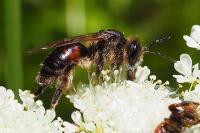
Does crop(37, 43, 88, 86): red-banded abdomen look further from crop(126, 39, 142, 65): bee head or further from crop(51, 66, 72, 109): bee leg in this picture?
crop(126, 39, 142, 65): bee head

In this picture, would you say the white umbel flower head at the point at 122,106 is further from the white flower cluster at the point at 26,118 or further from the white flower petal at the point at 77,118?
the white flower cluster at the point at 26,118

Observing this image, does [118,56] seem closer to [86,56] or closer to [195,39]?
[86,56]

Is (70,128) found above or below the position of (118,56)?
below

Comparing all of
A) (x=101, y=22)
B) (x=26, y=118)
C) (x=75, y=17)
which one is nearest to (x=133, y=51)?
(x=26, y=118)

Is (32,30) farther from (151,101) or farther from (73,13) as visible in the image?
(151,101)

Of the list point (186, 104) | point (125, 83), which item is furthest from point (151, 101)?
point (186, 104)

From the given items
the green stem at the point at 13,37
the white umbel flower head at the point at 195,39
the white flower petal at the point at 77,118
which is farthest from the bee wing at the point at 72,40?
the green stem at the point at 13,37
